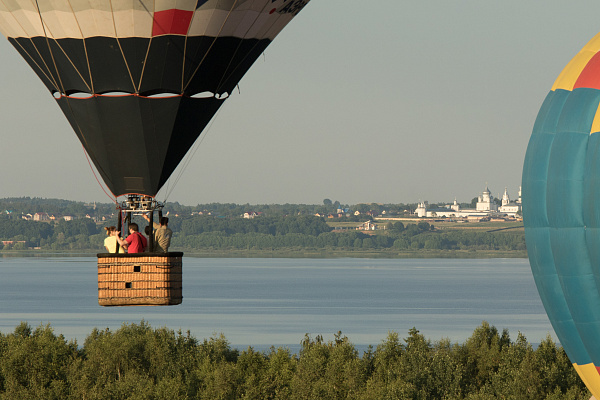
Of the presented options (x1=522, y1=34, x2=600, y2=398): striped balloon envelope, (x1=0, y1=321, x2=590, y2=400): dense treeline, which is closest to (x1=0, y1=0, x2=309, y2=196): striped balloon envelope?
(x1=522, y1=34, x2=600, y2=398): striped balloon envelope

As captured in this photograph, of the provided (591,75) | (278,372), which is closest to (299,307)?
(278,372)

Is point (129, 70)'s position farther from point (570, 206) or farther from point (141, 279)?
point (570, 206)

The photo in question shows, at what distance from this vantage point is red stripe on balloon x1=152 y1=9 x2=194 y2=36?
16.0 meters

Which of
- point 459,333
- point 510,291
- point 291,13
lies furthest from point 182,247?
point 291,13

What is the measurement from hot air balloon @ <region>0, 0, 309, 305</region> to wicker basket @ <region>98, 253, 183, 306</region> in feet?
4.21

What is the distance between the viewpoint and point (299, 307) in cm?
8900

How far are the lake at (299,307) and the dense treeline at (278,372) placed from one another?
20046 mm

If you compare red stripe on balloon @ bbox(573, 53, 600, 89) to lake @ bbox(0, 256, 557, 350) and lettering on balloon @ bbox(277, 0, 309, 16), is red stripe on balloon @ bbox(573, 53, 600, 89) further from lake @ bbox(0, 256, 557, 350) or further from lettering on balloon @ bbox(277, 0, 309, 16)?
lake @ bbox(0, 256, 557, 350)

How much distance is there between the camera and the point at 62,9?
16.0 m

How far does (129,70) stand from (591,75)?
20.8 ft

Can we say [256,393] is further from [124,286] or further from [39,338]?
[124,286]

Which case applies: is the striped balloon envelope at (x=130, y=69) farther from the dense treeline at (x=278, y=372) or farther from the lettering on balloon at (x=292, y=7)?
the dense treeline at (x=278, y=372)

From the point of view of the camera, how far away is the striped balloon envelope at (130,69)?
15914mm

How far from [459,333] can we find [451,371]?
34.7m
